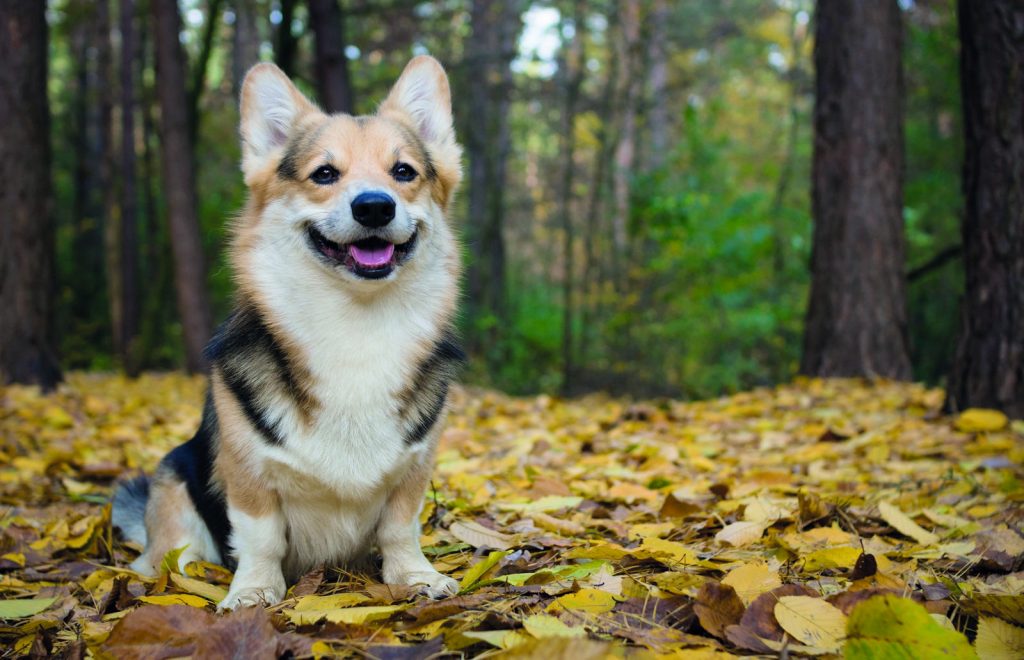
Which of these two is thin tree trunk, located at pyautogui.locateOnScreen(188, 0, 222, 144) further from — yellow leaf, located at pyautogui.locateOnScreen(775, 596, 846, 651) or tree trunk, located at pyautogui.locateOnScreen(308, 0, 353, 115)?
yellow leaf, located at pyautogui.locateOnScreen(775, 596, 846, 651)

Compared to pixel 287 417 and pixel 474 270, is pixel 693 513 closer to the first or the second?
pixel 287 417

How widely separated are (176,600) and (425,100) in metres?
2.08

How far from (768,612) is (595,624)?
41 cm

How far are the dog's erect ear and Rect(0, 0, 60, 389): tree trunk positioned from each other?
4532 millimetres

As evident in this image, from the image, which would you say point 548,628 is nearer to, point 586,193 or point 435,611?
point 435,611

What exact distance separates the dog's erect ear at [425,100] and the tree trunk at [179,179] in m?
6.99

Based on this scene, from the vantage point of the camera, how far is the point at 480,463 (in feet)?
15.3

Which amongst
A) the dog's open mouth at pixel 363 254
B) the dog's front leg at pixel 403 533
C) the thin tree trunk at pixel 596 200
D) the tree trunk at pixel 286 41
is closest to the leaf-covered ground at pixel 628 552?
the dog's front leg at pixel 403 533

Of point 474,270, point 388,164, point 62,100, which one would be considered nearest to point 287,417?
point 388,164

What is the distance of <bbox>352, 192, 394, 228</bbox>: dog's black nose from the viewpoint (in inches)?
107

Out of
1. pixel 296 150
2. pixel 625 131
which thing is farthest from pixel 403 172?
pixel 625 131

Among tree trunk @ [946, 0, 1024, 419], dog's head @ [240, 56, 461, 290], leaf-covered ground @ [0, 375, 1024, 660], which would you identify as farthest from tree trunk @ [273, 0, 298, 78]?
tree trunk @ [946, 0, 1024, 419]

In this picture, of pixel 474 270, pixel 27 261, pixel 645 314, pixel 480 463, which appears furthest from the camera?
pixel 474 270

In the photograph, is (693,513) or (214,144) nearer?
(693,513)
